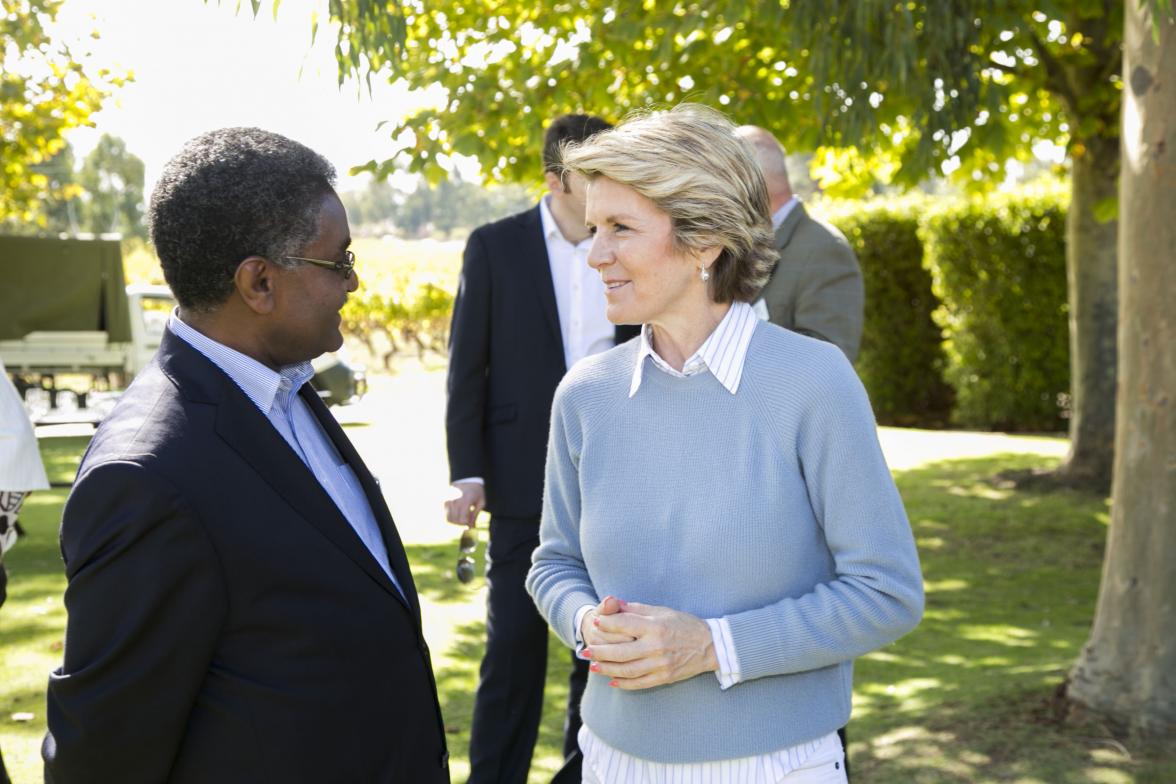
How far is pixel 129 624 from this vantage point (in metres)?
1.85

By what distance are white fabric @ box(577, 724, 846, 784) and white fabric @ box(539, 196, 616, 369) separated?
223 centimetres

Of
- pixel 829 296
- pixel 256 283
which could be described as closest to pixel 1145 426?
pixel 829 296

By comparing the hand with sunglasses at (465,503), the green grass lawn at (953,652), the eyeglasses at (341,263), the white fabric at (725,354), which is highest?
the eyeglasses at (341,263)

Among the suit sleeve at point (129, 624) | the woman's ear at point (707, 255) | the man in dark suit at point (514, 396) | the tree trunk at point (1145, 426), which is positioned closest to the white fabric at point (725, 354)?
the woman's ear at point (707, 255)

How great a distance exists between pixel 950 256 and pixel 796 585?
14.3 m

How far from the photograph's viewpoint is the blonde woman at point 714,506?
229 cm

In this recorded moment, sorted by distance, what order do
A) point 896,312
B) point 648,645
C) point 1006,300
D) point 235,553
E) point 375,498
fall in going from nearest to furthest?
point 235,553
point 648,645
point 375,498
point 1006,300
point 896,312

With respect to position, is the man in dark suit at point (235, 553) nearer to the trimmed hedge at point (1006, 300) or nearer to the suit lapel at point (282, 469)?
the suit lapel at point (282, 469)

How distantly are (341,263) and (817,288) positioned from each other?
2.84m

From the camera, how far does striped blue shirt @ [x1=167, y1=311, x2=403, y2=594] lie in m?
2.17

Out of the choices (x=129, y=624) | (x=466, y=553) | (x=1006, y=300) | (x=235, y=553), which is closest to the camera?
(x=129, y=624)

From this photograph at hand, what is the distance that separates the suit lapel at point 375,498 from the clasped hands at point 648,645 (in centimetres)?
35

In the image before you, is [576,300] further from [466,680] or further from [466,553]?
[466,680]

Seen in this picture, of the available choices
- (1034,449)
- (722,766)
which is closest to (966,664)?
(722,766)
